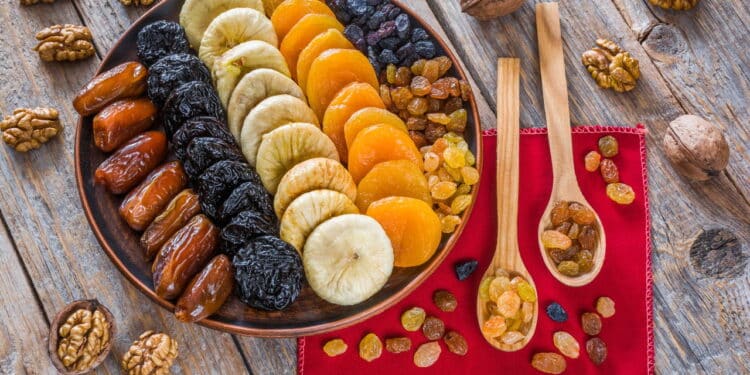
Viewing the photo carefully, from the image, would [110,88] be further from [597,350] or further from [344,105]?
[597,350]

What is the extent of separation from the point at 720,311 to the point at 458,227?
75 centimetres

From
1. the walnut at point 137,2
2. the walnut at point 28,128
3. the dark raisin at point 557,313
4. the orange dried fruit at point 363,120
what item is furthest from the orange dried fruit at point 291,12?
the dark raisin at point 557,313

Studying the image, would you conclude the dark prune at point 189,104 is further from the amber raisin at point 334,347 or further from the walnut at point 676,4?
the walnut at point 676,4

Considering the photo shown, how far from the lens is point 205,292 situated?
130 centimetres

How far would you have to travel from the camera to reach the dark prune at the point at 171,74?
1.43 m

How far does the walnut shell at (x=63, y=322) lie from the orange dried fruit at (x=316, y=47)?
735mm

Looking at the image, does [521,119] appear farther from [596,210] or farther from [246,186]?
[246,186]

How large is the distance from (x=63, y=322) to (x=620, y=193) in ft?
4.67

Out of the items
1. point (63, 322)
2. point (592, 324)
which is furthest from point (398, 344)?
point (63, 322)

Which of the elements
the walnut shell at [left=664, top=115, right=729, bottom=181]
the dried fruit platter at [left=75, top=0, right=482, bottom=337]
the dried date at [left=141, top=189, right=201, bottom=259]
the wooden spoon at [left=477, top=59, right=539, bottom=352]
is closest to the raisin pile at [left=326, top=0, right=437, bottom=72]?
the dried fruit platter at [left=75, top=0, right=482, bottom=337]

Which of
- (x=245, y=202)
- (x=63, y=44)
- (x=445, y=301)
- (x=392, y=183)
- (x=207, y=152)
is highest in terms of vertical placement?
(x=63, y=44)

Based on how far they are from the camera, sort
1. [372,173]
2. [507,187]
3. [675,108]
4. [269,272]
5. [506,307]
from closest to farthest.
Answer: [269,272]
[372,173]
[506,307]
[507,187]
[675,108]

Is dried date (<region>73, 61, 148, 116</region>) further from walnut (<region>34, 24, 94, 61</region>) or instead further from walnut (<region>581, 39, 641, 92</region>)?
walnut (<region>581, 39, 641, 92</region>)

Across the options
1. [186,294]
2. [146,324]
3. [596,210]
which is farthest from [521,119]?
[146,324]
